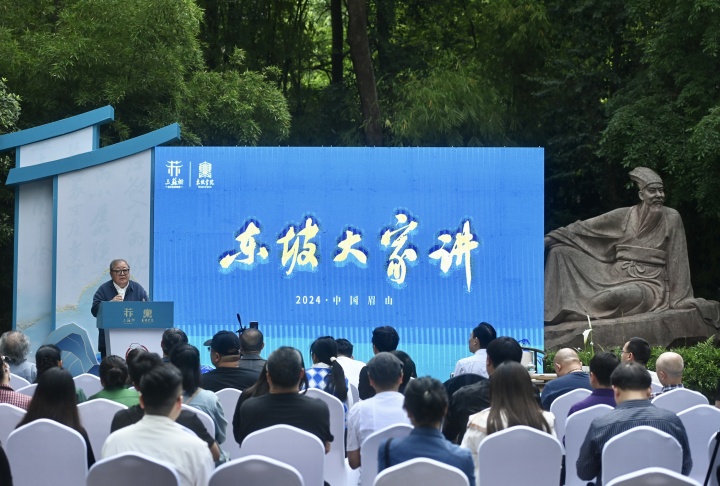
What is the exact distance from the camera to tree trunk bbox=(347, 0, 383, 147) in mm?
17422

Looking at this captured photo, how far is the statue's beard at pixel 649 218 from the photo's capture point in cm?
1282

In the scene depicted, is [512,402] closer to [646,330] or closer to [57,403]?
[57,403]

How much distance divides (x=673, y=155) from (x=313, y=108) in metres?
6.65

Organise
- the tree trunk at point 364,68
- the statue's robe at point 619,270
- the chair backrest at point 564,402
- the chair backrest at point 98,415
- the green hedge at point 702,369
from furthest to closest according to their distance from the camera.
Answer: the tree trunk at point 364,68 < the statue's robe at point 619,270 < the green hedge at point 702,369 < the chair backrest at point 564,402 < the chair backrest at point 98,415

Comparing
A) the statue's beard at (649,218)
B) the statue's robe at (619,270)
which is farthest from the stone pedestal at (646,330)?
the statue's beard at (649,218)

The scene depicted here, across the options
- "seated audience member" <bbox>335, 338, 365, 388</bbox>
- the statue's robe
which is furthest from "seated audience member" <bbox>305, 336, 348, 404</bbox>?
the statue's robe

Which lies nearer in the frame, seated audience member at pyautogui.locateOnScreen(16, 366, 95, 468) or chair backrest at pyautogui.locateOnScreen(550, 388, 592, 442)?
seated audience member at pyautogui.locateOnScreen(16, 366, 95, 468)

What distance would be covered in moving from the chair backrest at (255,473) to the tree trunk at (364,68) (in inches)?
549

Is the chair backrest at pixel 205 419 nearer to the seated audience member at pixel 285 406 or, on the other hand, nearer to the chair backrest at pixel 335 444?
the seated audience member at pixel 285 406

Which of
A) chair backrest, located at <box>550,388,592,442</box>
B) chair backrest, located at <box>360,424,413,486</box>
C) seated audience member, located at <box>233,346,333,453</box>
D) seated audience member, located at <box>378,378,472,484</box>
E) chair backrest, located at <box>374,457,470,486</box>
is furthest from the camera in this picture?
chair backrest, located at <box>550,388,592,442</box>

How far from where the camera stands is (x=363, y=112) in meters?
17.9

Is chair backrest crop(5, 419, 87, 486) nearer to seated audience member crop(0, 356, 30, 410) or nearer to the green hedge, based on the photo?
seated audience member crop(0, 356, 30, 410)

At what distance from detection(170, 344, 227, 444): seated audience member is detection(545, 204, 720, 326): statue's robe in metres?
7.87

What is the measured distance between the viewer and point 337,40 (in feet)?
64.2
